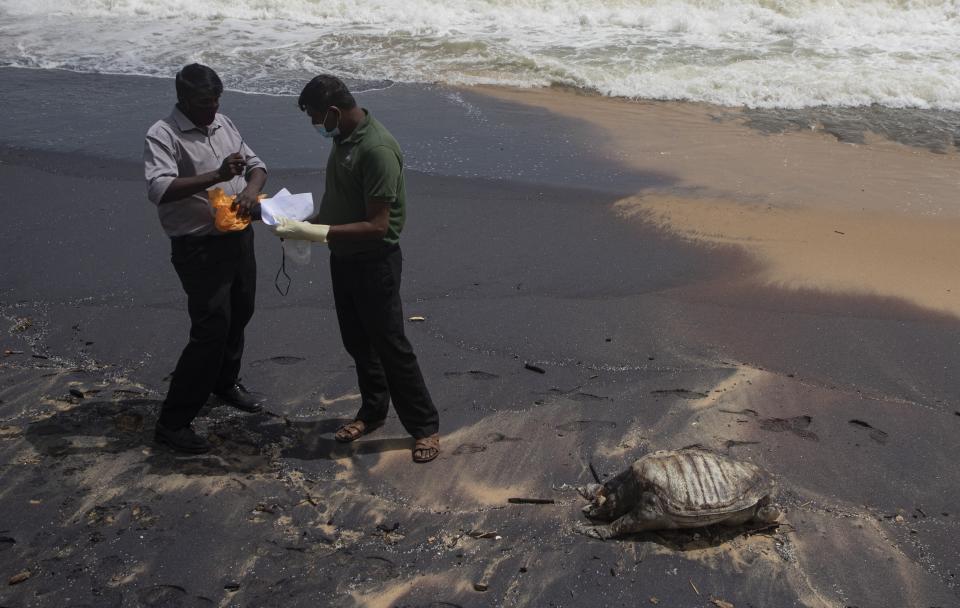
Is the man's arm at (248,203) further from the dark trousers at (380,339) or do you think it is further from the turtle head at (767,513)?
the turtle head at (767,513)

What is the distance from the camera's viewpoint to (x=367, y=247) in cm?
371

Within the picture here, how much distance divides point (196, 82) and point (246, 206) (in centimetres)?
56

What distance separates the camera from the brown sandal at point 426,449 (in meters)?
4.02

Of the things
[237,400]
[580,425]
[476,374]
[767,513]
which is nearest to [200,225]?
[237,400]

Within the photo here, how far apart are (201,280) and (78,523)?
3.74ft

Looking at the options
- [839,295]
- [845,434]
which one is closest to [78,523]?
[845,434]

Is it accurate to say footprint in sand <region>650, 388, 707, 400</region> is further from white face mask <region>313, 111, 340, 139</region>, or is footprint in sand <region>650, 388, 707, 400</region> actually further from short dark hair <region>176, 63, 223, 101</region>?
short dark hair <region>176, 63, 223, 101</region>

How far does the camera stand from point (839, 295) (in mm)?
5711

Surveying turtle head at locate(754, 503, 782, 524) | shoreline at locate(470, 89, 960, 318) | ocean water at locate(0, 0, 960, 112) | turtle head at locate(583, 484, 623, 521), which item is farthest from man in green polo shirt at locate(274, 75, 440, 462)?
ocean water at locate(0, 0, 960, 112)

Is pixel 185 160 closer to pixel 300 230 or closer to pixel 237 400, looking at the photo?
pixel 300 230

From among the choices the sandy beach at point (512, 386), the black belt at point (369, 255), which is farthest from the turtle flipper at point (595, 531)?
the black belt at point (369, 255)

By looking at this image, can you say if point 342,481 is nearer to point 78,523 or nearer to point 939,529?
point 78,523

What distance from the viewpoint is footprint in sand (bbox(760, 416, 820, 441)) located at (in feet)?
13.9

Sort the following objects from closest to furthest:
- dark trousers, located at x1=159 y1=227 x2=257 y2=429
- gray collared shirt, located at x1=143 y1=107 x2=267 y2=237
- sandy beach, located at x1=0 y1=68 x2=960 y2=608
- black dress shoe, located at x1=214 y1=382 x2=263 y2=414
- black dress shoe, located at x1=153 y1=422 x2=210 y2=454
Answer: sandy beach, located at x1=0 y1=68 x2=960 y2=608 < gray collared shirt, located at x1=143 y1=107 x2=267 y2=237 < dark trousers, located at x1=159 y1=227 x2=257 y2=429 < black dress shoe, located at x1=153 y1=422 x2=210 y2=454 < black dress shoe, located at x1=214 y1=382 x2=263 y2=414
